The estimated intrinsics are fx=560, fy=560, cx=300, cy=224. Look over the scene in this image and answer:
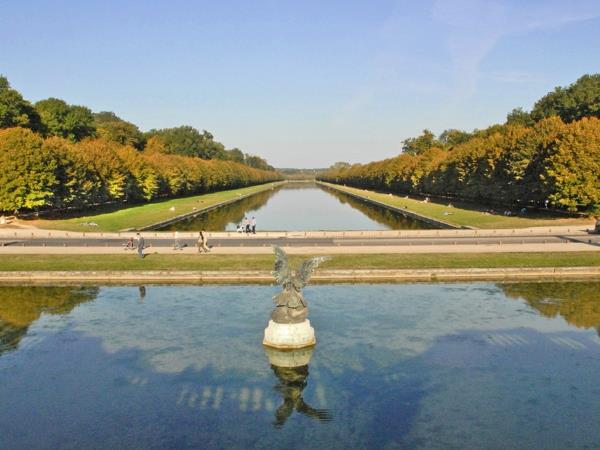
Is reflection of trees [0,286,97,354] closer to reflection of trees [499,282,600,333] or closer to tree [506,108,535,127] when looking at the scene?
reflection of trees [499,282,600,333]

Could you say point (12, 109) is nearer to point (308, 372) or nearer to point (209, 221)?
point (209, 221)

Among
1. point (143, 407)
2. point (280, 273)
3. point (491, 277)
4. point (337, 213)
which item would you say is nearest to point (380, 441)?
point (143, 407)

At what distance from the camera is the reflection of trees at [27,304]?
979 inches

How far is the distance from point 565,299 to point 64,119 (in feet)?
380

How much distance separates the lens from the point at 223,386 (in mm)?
18969

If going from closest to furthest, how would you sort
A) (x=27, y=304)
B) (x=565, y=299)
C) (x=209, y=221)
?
(x=27, y=304), (x=565, y=299), (x=209, y=221)

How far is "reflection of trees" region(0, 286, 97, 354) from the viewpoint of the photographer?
24875 millimetres

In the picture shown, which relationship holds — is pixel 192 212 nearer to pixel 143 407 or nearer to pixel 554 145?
pixel 554 145

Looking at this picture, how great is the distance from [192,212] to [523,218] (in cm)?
4816

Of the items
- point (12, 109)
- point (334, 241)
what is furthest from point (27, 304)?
point (12, 109)

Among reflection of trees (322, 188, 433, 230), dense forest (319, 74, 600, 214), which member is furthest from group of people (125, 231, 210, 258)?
dense forest (319, 74, 600, 214)

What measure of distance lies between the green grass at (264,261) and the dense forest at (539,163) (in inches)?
1177

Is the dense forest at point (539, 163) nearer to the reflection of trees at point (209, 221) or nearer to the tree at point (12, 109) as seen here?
the reflection of trees at point (209, 221)

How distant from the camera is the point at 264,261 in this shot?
3788cm
